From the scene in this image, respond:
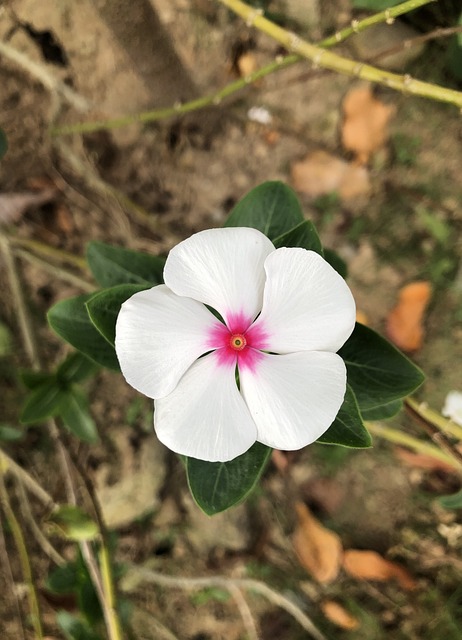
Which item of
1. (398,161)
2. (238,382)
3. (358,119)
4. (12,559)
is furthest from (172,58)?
(12,559)

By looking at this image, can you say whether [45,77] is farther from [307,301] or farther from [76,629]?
[76,629]

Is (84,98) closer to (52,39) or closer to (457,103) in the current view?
(52,39)

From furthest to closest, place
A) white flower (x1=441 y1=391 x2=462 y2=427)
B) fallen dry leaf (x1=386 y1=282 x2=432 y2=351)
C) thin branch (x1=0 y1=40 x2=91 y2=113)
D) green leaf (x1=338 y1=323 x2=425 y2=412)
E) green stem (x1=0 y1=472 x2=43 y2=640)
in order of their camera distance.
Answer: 1. fallen dry leaf (x1=386 y1=282 x2=432 y2=351)
2. thin branch (x1=0 y1=40 x2=91 y2=113)
3. green stem (x1=0 y1=472 x2=43 y2=640)
4. white flower (x1=441 y1=391 x2=462 y2=427)
5. green leaf (x1=338 y1=323 x2=425 y2=412)

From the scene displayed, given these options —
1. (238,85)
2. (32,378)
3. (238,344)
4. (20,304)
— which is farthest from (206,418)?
(20,304)

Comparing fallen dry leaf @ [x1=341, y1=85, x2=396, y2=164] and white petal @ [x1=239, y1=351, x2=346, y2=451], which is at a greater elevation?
fallen dry leaf @ [x1=341, y1=85, x2=396, y2=164]

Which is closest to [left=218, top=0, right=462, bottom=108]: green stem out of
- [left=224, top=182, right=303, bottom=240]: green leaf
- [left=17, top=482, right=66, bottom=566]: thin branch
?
[left=224, top=182, right=303, bottom=240]: green leaf

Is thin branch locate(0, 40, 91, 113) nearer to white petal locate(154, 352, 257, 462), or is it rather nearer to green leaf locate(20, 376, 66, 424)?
green leaf locate(20, 376, 66, 424)
